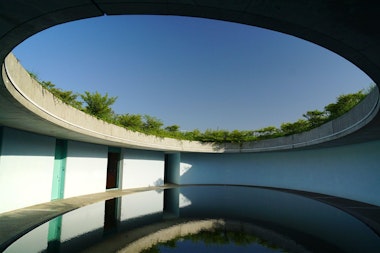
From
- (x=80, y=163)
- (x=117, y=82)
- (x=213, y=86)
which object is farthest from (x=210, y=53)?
(x=80, y=163)

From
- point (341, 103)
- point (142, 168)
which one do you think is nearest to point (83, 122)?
point (142, 168)

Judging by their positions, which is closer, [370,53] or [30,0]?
[30,0]

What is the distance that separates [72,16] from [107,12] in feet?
1.59

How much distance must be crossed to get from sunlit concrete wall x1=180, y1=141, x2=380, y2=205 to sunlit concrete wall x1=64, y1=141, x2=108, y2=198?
27.9 ft

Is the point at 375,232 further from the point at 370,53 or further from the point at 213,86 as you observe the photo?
the point at 213,86

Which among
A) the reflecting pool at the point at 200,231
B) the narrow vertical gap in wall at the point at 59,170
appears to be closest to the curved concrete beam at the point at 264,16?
the reflecting pool at the point at 200,231

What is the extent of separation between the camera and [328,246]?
19.2 ft

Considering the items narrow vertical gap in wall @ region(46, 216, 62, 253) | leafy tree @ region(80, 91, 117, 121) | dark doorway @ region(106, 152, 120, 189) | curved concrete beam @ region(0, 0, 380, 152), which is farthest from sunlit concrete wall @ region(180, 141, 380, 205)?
narrow vertical gap in wall @ region(46, 216, 62, 253)

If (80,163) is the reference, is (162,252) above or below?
below

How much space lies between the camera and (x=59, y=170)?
12094mm

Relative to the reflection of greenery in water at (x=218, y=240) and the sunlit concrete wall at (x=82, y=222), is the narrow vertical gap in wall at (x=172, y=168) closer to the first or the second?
the sunlit concrete wall at (x=82, y=222)

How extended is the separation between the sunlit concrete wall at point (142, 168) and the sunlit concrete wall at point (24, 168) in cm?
639

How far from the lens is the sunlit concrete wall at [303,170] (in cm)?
1222

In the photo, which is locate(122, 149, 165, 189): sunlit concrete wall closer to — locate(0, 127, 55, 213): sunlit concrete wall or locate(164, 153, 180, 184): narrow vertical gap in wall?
locate(164, 153, 180, 184): narrow vertical gap in wall
